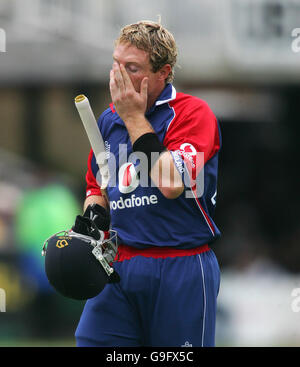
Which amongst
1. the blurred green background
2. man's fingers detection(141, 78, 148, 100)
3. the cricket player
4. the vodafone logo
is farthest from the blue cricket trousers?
the blurred green background

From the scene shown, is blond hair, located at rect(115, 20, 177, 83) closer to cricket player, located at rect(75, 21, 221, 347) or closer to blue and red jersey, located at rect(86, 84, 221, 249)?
cricket player, located at rect(75, 21, 221, 347)

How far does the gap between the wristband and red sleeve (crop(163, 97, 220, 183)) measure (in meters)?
0.10

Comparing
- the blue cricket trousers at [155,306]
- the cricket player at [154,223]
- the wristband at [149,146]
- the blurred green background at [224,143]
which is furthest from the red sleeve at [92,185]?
the blurred green background at [224,143]

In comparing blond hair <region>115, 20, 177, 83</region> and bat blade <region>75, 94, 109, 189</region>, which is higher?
blond hair <region>115, 20, 177, 83</region>

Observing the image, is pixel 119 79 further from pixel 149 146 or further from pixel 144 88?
pixel 149 146

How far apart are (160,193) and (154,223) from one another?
0.15m

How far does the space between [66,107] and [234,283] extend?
589 cm

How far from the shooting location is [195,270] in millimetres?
3898

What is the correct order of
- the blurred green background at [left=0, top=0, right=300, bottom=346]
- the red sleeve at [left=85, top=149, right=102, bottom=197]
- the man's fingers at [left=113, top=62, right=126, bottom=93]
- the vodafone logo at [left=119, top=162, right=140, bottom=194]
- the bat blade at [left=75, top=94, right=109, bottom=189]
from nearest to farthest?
the man's fingers at [left=113, top=62, right=126, bottom=93] < the vodafone logo at [left=119, top=162, right=140, bottom=194] < the bat blade at [left=75, top=94, right=109, bottom=189] < the red sleeve at [left=85, top=149, right=102, bottom=197] < the blurred green background at [left=0, top=0, right=300, bottom=346]

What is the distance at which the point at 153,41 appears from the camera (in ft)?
12.7

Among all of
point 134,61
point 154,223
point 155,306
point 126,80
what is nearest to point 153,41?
point 134,61

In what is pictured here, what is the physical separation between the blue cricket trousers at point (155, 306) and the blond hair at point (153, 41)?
0.96 m

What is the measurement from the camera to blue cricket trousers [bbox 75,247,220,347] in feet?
12.7
